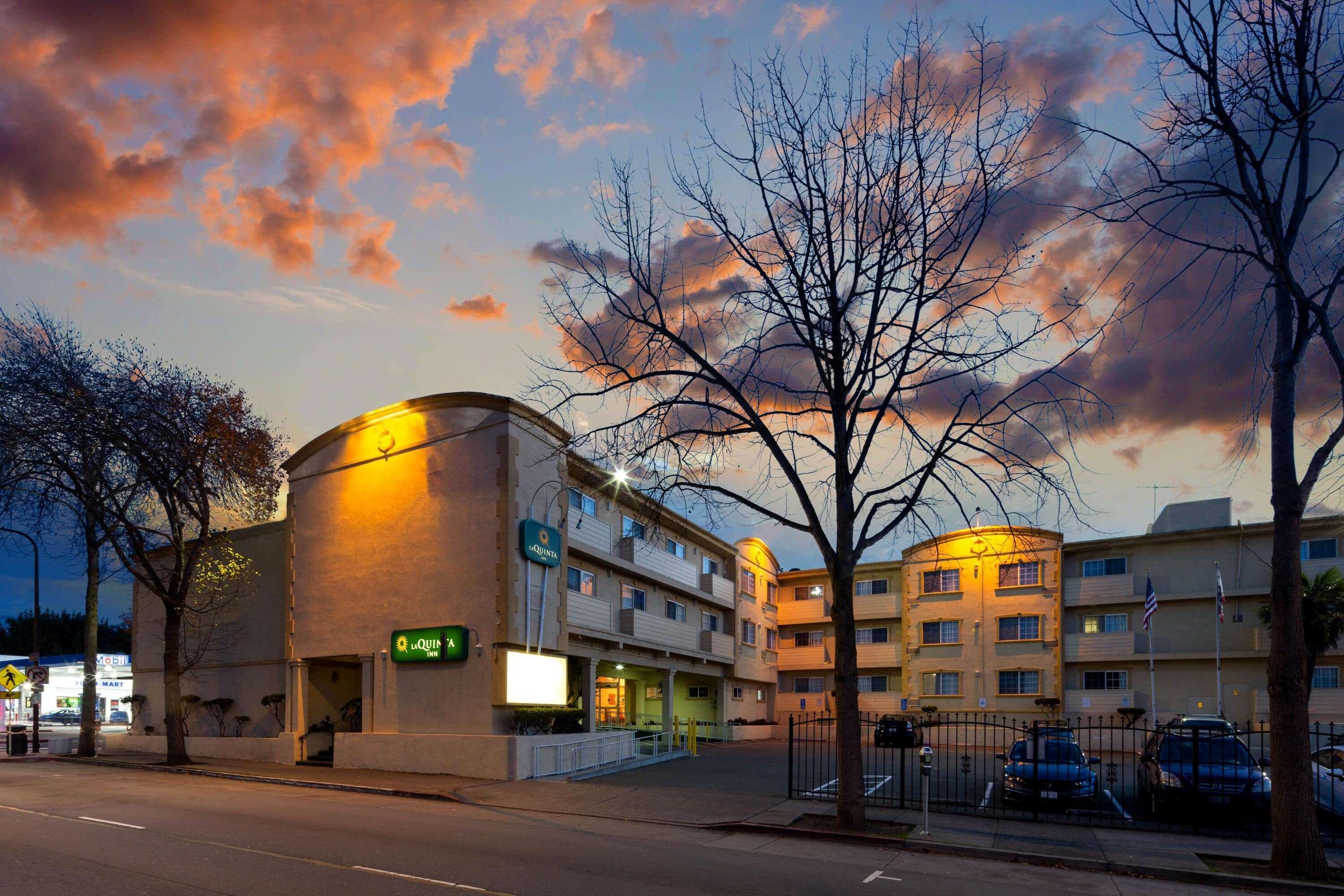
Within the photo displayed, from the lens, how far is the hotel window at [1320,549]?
135 feet

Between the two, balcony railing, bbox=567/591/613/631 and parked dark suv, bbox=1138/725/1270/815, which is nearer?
parked dark suv, bbox=1138/725/1270/815

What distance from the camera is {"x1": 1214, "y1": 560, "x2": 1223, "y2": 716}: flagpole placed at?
38.0 m

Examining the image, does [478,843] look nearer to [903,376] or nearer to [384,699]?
[903,376]

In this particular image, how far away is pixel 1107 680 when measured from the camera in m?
45.7

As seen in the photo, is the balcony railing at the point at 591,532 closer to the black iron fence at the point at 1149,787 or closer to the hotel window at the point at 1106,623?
the black iron fence at the point at 1149,787

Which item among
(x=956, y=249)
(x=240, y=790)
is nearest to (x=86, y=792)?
(x=240, y=790)

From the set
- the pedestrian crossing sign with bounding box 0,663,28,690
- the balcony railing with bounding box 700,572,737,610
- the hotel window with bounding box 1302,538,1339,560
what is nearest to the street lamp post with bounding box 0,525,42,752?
the pedestrian crossing sign with bounding box 0,663,28,690

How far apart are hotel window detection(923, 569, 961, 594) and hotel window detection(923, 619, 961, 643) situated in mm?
1616

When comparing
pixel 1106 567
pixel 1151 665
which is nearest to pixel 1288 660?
pixel 1151 665

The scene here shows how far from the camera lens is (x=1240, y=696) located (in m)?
42.4

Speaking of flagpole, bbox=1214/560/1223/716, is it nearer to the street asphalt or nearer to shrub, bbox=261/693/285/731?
the street asphalt

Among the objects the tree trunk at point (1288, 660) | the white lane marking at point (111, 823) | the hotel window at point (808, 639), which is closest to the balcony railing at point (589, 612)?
the white lane marking at point (111, 823)

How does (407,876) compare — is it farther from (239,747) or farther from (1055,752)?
(239,747)

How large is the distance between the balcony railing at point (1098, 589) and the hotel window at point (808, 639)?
1417 centimetres
